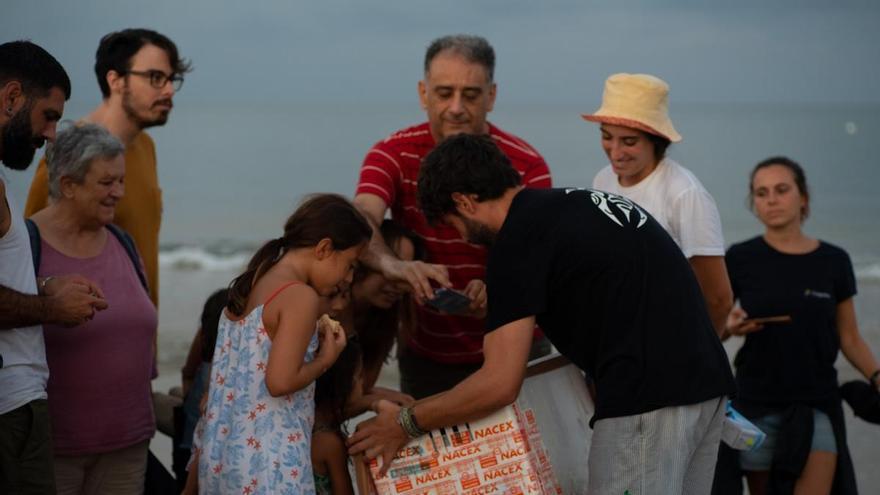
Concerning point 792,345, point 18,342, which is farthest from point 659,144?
point 18,342

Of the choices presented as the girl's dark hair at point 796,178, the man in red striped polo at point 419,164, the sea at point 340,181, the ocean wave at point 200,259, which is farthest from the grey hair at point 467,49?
the ocean wave at point 200,259

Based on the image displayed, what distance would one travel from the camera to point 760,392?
17.3 feet

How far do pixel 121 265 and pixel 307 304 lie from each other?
41.1 inches

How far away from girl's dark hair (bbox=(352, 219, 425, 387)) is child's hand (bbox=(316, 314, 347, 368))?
2.89ft

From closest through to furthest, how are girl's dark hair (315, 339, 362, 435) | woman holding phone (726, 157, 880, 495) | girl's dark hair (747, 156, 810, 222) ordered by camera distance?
girl's dark hair (315, 339, 362, 435), woman holding phone (726, 157, 880, 495), girl's dark hair (747, 156, 810, 222)

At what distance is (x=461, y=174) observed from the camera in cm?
347

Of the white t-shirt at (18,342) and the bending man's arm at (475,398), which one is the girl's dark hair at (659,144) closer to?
the bending man's arm at (475,398)

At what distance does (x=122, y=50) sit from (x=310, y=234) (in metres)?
2.21

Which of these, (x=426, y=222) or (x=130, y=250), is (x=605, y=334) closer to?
(x=426, y=222)

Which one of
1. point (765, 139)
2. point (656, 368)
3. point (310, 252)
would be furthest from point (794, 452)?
point (765, 139)

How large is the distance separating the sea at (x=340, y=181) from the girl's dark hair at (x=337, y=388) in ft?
4.74

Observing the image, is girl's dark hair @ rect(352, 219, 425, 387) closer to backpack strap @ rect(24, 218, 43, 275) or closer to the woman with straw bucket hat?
the woman with straw bucket hat

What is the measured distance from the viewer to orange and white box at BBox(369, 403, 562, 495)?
3418 millimetres

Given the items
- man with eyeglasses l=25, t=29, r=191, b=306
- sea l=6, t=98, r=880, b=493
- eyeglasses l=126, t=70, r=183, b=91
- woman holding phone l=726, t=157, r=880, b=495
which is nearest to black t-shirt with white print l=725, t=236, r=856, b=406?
woman holding phone l=726, t=157, r=880, b=495
